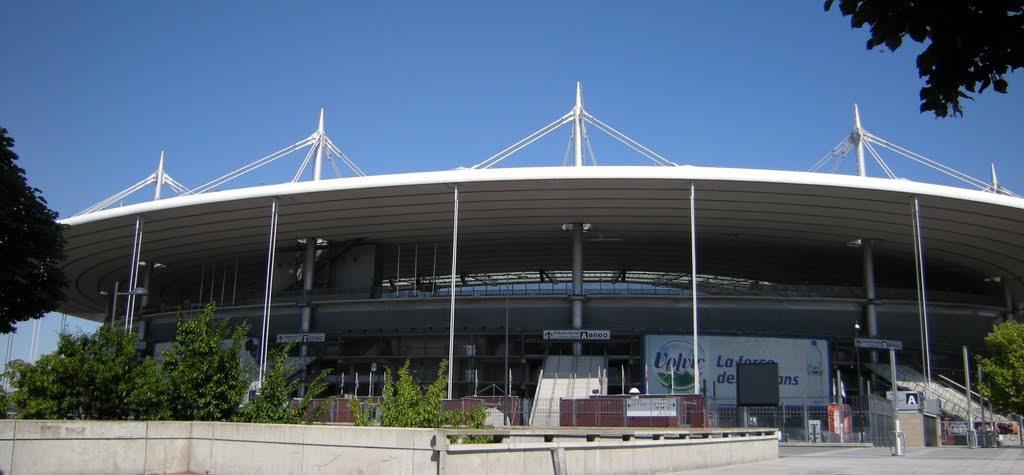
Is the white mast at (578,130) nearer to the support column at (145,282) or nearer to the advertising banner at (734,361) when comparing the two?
the advertising banner at (734,361)

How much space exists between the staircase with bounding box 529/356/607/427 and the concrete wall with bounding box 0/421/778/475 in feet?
111

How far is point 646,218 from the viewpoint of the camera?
5250 cm

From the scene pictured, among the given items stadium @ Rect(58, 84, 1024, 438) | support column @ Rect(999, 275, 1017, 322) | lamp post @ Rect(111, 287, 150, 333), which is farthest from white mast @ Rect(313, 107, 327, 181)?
support column @ Rect(999, 275, 1017, 322)

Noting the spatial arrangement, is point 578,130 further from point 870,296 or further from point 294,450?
point 294,450

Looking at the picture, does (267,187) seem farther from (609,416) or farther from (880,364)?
(880,364)

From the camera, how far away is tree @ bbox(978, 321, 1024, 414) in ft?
153

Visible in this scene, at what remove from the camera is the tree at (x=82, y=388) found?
19.0 meters

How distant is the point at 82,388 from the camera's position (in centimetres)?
1931

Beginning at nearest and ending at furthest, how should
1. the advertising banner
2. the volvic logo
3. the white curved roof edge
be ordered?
the white curved roof edge < the advertising banner < the volvic logo

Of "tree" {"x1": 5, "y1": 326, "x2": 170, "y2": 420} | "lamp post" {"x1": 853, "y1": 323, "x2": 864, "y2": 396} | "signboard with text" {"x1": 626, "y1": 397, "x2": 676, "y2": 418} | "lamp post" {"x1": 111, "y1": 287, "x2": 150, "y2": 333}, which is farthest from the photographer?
"lamp post" {"x1": 853, "y1": 323, "x2": 864, "y2": 396}

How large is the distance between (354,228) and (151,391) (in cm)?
3680

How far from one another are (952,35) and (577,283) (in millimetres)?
47524

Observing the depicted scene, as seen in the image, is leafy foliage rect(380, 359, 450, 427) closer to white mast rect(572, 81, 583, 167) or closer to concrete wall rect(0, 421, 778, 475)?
concrete wall rect(0, 421, 778, 475)

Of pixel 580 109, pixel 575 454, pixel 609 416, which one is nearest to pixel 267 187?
pixel 580 109
